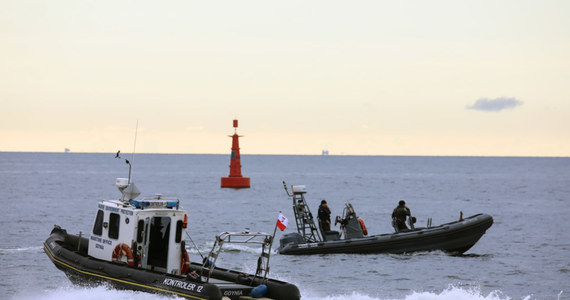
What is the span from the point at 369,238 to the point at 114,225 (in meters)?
11.3

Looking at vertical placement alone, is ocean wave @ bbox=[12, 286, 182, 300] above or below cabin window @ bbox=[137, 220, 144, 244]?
below

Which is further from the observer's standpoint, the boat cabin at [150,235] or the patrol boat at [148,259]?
the boat cabin at [150,235]

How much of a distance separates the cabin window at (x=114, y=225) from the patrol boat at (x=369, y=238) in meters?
9.43

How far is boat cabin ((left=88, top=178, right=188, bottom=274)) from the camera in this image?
16.1 meters

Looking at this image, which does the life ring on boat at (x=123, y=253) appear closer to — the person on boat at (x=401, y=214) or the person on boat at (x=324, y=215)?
the person on boat at (x=324, y=215)

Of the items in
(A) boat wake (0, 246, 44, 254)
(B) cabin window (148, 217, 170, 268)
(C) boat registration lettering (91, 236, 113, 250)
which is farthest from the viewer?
(A) boat wake (0, 246, 44, 254)

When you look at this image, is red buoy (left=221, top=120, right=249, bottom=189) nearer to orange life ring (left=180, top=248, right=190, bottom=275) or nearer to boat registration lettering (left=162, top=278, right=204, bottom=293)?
orange life ring (left=180, top=248, right=190, bottom=275)

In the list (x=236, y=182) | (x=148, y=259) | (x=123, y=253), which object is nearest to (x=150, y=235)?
(x=148, y=259)

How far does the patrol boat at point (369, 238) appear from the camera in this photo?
25625 millimetres

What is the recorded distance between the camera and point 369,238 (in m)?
25.9

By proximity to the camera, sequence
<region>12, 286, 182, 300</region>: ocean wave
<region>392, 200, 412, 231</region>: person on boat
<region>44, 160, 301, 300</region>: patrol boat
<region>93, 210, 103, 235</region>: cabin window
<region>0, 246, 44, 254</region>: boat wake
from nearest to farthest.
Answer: <region>44, 160, 301, 300</region>: patrol boat → <region>12, 286, 182, 300</region>: ocean wave → <region>93, 210, 103, 235</region>: cabin window → <region>392, 200, 412, 231</region>: person on boat → <region>0, 246, 44, 254</region>: boat wake

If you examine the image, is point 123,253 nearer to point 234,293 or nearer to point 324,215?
point 234,293

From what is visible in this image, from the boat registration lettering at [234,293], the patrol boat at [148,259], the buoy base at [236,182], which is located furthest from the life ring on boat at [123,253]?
Answer: the buoy base at [236,182]

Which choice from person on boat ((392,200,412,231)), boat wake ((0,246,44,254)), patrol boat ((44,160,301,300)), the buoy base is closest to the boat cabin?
patrol boat ((44,160,301,300))
